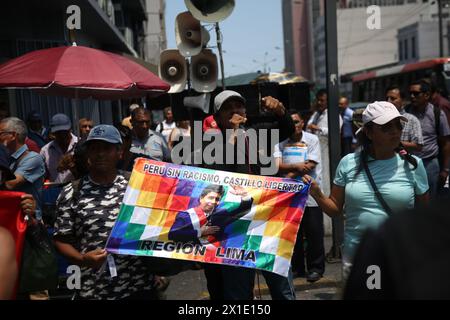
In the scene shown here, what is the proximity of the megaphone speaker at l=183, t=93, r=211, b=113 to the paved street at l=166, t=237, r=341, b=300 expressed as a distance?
1936 millimetres

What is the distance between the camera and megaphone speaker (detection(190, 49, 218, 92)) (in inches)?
274

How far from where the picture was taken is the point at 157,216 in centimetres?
399

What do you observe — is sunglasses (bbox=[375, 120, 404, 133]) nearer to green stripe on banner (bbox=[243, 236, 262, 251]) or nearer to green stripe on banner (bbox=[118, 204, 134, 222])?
green stripe on banner (bbox=[243, 236, 262, 251])

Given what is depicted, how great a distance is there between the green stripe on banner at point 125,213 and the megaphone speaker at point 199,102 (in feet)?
11.3

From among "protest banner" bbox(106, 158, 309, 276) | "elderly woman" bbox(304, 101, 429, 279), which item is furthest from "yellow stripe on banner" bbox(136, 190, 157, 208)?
"elderly woman" bbox(304, 101, 429, 279)

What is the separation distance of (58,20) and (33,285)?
1100cm

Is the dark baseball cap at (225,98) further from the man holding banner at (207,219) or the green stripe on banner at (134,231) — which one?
the green stripe on banner at (134,231)

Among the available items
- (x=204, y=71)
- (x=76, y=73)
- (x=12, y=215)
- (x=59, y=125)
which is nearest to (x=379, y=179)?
(x=12, y=215)

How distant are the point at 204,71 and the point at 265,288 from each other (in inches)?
98.0

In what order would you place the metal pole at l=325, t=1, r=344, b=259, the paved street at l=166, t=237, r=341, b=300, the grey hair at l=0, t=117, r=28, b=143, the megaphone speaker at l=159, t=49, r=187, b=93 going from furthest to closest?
the megaphone speaker at l=159, t=49, r=187, b=93, the metal pole at l=325, t=1, r=344, b=259, the paved street at l=166, t=237, r=341, b=300, the grey hair at l=0, t=117, r=28, b=143

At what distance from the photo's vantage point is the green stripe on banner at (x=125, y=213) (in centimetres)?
373

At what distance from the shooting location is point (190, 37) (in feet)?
23.2

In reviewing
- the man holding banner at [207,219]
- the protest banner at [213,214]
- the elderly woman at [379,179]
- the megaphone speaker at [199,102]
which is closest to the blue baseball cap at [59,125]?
the megaphone speaker at [199,102]
